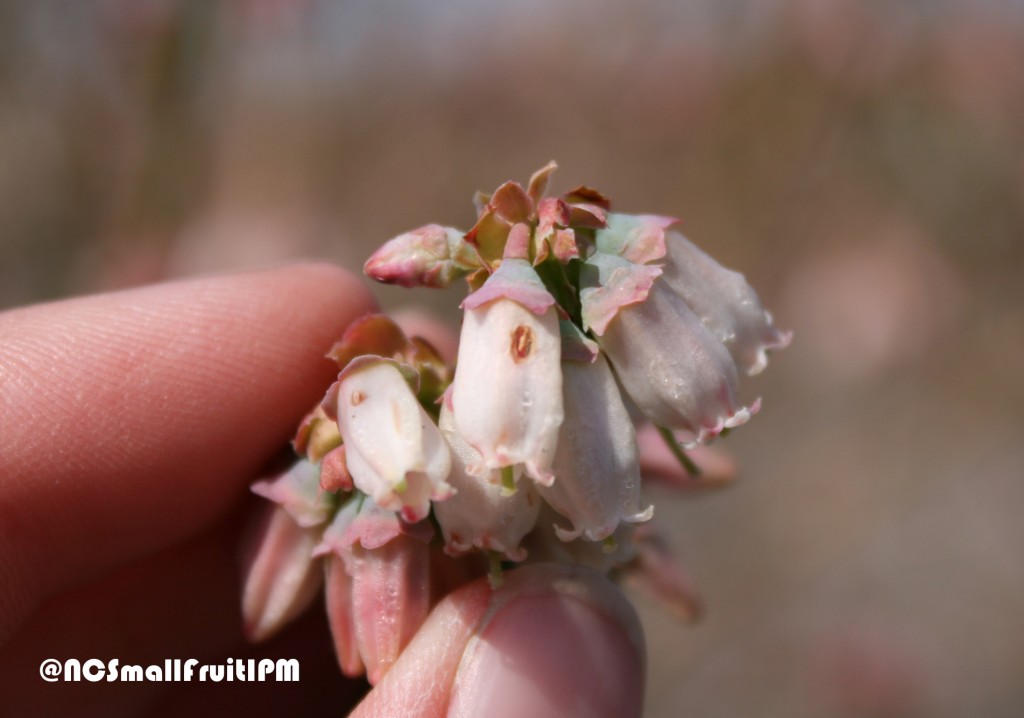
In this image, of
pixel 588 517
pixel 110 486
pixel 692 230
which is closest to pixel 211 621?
pixel 110 486

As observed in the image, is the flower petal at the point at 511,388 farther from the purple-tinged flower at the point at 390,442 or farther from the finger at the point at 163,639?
the finger at the point at 163,639

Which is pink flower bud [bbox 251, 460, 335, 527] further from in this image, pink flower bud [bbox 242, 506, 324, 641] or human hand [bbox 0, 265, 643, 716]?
human hand [bbox 0, 265, 643, 716]

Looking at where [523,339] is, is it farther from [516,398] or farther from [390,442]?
[390,442]

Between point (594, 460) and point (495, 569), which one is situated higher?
point (594, 460)

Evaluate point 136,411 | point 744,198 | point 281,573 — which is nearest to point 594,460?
point 281,573

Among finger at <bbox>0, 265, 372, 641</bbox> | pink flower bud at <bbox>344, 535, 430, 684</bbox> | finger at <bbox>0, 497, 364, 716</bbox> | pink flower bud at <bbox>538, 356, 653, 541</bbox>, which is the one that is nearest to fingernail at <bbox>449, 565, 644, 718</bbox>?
pink flower bud at <bbox>344, 535, 430, 684</bbox>

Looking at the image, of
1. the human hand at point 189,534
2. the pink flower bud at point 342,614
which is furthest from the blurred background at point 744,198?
the pink flower bud at point 342,614

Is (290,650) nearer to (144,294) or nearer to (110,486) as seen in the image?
(110,486)
